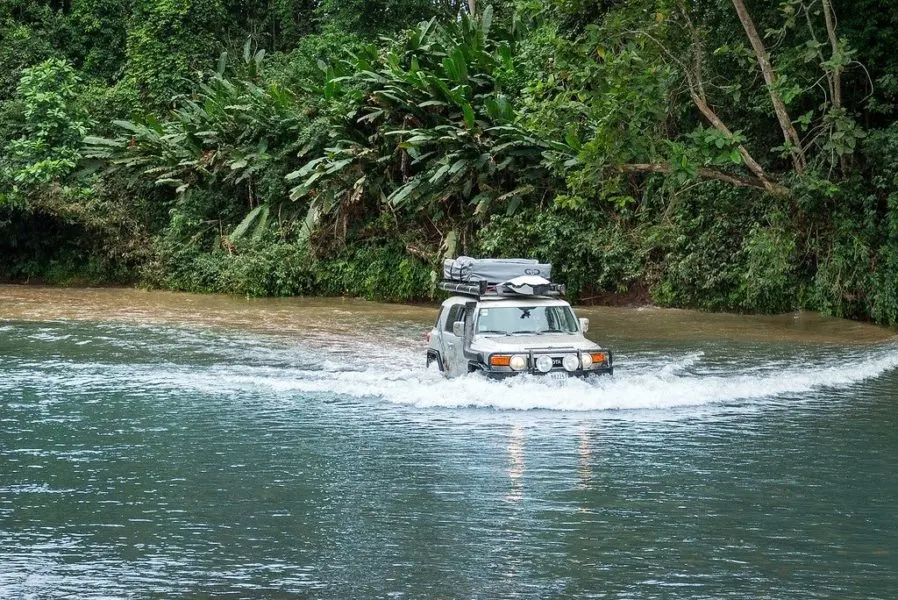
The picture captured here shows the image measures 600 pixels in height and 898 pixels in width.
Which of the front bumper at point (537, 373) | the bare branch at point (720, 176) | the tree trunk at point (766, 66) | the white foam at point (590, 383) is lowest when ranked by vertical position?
the white foam at point (590, 383)

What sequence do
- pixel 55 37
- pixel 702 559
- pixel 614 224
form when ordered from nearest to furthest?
pixel 702 559 → pixel 614 224 → pixel 55 37

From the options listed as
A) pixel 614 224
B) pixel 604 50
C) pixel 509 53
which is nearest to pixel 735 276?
pixel 614 224

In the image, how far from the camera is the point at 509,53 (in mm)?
32844

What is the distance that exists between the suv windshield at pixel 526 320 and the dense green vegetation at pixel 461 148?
7.61m

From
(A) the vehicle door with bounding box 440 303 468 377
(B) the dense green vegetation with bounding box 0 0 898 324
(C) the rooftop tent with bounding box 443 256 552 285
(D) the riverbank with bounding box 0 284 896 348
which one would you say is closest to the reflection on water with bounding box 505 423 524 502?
(A) the vehicle door with bounding box 440 303 468 377

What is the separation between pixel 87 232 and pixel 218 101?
5.72 meters

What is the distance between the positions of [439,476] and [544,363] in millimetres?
3714

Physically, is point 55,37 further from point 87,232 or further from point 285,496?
point 285,496

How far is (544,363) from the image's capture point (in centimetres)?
1482

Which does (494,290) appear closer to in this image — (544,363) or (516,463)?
(544,363)

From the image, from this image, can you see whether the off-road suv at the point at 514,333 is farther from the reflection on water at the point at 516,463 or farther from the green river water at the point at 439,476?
the reflection on water at the point at 516,463

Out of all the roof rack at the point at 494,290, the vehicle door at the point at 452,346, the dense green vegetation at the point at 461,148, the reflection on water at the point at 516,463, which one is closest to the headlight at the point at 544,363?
the reflection on water at the point at 516,463

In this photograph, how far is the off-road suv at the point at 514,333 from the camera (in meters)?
14.9

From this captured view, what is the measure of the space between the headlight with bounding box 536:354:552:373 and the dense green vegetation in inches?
352
